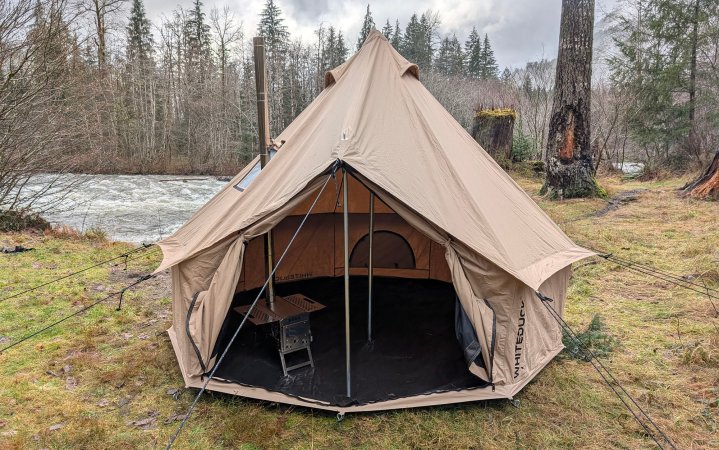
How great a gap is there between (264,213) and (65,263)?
4730mm

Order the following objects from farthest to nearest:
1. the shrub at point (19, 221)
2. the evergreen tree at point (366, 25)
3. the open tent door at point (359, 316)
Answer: the evergreen tree at point (366, 25)
the shrub at point (19, 221)
the open tent door at point (359, 316)

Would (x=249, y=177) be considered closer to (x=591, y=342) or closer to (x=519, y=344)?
(x=519, y=344)

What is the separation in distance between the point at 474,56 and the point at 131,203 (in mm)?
28671

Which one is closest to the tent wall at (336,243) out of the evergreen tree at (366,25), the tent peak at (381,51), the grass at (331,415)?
the grass at (331,415)

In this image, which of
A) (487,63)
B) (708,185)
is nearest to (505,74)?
(487,63)

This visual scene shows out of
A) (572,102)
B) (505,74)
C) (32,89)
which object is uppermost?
(505,74)

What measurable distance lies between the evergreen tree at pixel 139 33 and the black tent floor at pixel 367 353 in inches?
857

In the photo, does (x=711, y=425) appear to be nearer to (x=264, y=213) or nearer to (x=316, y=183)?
(x=316, y=183)

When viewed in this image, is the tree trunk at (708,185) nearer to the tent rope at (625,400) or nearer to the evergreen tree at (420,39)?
the tent rope at (625,400)

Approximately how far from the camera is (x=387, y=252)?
5.30 metres

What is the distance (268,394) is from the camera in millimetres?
2848

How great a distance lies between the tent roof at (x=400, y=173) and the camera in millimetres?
2777

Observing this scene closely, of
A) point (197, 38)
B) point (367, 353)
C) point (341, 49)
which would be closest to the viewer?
point (367, 353)

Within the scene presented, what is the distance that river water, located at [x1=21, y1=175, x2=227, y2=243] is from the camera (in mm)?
9297
